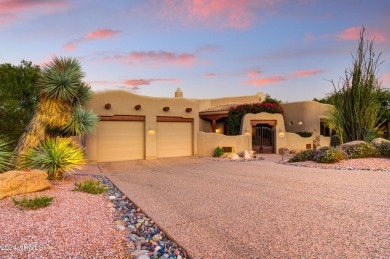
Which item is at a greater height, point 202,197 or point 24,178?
point 24,178

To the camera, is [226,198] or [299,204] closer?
[299,204]

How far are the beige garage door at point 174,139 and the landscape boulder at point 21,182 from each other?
9886mm

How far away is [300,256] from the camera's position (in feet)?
10.5

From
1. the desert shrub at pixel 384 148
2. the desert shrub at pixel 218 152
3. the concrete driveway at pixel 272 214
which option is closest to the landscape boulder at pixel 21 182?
the concrete driveway at pixel 272 214

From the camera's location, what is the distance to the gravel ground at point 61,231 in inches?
128

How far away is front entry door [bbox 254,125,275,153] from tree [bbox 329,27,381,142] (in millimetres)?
4581

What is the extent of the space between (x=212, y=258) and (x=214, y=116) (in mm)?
18157

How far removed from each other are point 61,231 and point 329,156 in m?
11.2

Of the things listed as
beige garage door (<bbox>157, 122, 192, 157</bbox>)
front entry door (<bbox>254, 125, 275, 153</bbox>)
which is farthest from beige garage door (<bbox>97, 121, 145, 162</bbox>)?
front entry door (<bbox>254, 125, 275, 153</bbox>)

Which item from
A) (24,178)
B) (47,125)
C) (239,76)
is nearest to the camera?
(24,178)

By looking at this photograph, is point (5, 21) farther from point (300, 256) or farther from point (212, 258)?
point (300, 256)

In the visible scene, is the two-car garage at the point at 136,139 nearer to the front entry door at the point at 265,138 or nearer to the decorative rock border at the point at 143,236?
the front entry door at the point at 265,138

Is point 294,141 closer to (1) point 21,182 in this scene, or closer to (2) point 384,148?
(2) point 384,148

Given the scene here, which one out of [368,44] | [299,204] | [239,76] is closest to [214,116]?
[239,76]
